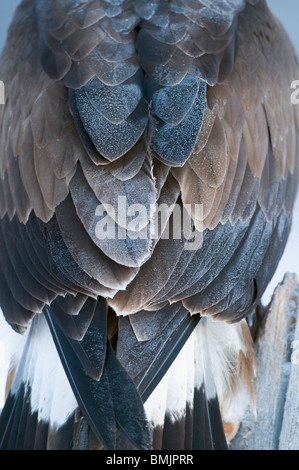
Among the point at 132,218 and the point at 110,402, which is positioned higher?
the point at 132,218

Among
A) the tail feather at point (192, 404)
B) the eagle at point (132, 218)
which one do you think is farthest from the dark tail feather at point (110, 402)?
the tail feather at point (192, 404)

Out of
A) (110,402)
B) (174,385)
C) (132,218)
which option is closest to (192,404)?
(174,385)

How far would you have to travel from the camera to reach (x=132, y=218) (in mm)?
2268

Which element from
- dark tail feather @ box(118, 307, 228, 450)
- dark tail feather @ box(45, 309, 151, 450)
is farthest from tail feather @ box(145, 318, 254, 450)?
dark tail feather @ box(45, 309, 151, 450)

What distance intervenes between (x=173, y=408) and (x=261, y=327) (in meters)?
0.62

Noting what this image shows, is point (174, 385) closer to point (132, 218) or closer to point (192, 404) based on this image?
point (192, 404)

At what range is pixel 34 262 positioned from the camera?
96.0 inches

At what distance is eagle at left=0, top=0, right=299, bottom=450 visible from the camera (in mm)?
2285

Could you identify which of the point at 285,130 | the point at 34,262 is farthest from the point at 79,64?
the point at 285,130

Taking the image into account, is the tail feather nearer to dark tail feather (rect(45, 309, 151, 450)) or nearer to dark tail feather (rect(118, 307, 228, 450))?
dark tail feather (rect(118, 307, 228, 450))

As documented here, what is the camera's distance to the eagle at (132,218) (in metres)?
2.29

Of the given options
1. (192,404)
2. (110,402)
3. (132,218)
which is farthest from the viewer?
(192,404)
